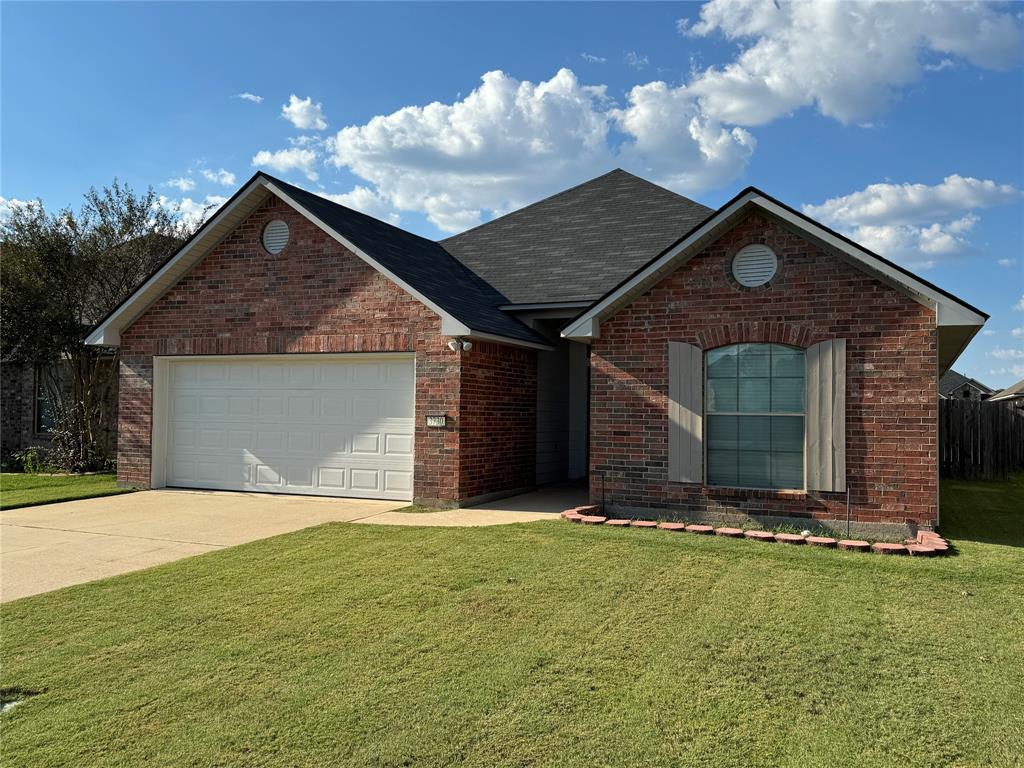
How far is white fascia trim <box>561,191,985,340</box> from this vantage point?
8.94 m

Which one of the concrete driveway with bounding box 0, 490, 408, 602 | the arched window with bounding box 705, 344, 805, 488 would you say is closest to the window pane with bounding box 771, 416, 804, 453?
the arched window with bounding box 705, 344, 805, 488

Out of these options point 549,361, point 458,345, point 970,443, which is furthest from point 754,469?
point 970,443

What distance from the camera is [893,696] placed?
4.55 metres

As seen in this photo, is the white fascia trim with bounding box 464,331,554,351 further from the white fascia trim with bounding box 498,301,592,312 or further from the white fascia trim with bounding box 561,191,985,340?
the white fascia trim with bounding box 561,191,985,340

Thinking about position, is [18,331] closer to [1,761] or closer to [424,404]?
[424,404]

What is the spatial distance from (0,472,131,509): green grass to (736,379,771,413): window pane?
10.7m

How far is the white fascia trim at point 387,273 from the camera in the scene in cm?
1155

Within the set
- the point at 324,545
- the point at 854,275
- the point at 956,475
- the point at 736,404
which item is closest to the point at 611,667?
the point at 324,545

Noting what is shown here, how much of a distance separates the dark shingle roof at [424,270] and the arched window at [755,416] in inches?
149

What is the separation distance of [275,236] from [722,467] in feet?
27.3

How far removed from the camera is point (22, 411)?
66.8 ft

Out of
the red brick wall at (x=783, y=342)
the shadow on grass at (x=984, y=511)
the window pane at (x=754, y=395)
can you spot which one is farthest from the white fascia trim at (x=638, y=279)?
the shadow on grass at (x=984, y=511)

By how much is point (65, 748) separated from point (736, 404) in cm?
811

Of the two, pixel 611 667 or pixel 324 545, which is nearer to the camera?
pixel 611 667
